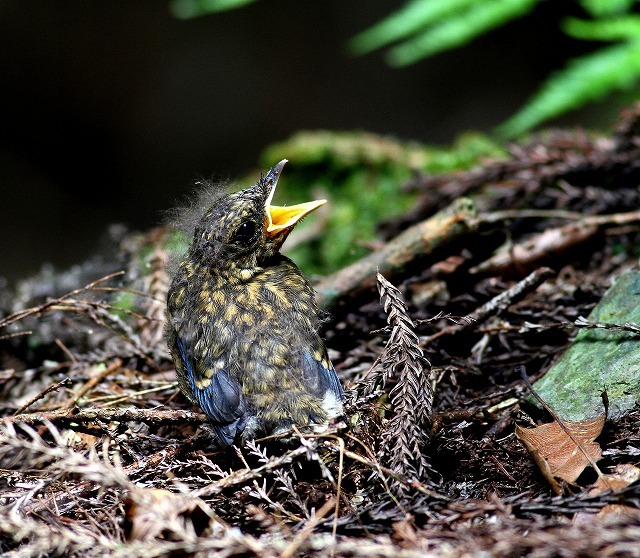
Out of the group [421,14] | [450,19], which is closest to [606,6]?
[450,19]

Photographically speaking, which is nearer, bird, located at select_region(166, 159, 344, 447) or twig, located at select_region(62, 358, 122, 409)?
bird, located at select_region(166, 159, 344, 447)

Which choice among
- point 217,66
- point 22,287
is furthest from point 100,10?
point 22,287

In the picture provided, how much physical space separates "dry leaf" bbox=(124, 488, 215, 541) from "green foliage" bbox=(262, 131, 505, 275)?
258cm

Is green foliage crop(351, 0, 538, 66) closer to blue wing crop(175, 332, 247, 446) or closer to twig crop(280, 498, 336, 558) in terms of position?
blue wing crop(175, 332, 247, 446)

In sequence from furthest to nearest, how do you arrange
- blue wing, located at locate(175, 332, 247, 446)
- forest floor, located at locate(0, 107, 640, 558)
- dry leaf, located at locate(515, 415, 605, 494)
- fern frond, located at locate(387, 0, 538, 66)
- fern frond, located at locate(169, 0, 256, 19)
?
fern frond, located at locate(169, 0, 256, 19) < fern frond, located at locate(387, 0, 538, 66) < blue wing, located at locate(175, 332, 247, 446) < dry leaf, located at locate(515, 415, 605, 494) < forest floor, located at locate(0, 107, 640, 558)

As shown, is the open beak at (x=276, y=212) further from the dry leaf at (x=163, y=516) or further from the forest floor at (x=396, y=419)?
the dry leaf at (x=163, y=516)

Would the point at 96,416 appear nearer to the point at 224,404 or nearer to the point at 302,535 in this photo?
the point at 224,404

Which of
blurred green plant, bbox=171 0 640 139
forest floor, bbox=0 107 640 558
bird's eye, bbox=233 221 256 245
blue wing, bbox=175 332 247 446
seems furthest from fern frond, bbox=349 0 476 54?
blue wing, bbox=175 332 247 446

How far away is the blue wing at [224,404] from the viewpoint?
2.12 m

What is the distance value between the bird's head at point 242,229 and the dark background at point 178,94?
19.2 ft

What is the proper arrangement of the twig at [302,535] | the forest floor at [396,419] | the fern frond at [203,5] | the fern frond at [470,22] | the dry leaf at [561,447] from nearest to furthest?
the twig at [302,535]
the forest floor at [396,419]
the dry leaf at [561,447]
the fern frond at [470,22]
the fern frond at [203,5]

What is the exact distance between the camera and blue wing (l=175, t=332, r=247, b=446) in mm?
2123

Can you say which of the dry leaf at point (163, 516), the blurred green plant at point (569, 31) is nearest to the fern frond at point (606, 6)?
the blurred green plant at point (569, 31)

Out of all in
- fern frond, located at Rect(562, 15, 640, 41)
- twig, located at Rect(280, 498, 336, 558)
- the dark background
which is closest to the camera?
twig, located at Rect(280, 498, 336, 558)
